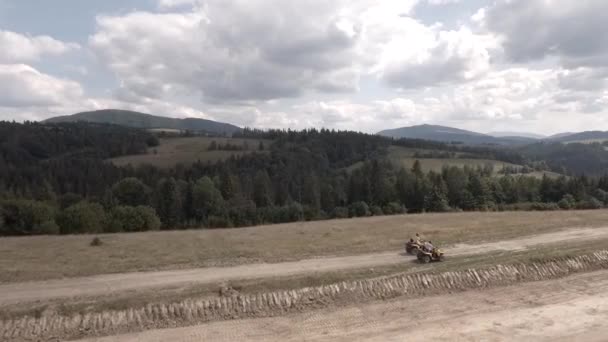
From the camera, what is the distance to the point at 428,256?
25.3 m

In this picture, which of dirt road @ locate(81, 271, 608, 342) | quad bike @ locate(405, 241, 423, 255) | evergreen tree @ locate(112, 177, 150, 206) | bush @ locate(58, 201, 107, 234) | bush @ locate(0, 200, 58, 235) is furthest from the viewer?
evergreen tree @ locate(112, 177, 150, 206)

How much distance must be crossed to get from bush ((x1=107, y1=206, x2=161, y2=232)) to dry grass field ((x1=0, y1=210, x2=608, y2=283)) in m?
18.7

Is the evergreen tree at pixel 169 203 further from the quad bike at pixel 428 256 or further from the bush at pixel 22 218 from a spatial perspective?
the quad bike at pixel 428 256

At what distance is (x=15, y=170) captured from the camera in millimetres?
134625

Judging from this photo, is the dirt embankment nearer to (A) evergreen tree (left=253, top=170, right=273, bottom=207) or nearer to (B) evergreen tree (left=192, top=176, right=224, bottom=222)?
(B) evergreen tree (left=192, top=176, right=224, bottom=222)

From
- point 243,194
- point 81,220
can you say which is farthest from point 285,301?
point 243,194

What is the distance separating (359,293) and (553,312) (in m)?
8.24

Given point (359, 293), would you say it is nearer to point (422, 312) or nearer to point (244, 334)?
point (422, 312)

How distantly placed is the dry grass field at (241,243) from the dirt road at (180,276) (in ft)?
3.52

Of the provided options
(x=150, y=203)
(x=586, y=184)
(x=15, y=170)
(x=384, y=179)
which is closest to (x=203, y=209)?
(x=150, y=203)

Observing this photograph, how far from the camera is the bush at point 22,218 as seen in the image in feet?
153

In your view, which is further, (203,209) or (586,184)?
(586,184)

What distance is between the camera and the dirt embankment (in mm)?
16422

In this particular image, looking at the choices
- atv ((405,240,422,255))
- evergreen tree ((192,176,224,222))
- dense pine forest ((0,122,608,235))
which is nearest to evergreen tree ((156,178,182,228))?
dense pine forest ((0,122,608,235))
